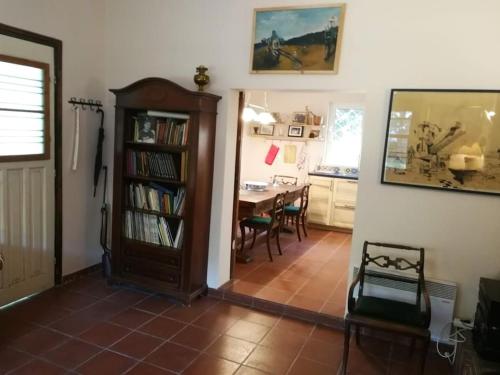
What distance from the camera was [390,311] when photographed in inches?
101

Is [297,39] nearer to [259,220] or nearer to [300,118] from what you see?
[259,220]

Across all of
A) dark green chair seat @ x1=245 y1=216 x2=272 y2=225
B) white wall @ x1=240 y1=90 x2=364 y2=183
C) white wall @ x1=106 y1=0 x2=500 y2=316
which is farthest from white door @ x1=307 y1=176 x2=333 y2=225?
white wall @ x1=106 y1=0 x2=500 y2=316

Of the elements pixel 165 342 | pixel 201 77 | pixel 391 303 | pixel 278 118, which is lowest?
pixel 165 342

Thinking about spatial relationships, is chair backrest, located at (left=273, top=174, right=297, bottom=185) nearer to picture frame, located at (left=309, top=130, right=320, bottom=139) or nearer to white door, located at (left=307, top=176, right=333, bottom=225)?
white door, located at (left=307, top=176, right=333, bottom=225)

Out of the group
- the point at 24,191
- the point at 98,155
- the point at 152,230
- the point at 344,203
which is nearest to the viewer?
the point at 24,191

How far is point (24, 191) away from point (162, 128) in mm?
1199

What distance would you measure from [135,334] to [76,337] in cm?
40

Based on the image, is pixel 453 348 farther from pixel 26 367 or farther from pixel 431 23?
pixel 26 367

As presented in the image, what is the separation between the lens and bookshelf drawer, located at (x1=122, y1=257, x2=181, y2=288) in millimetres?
3429

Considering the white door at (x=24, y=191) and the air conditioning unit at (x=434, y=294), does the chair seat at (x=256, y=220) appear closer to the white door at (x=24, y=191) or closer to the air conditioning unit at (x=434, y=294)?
the air conditioning unit at (x=434, y=294)

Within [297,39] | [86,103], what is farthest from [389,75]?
[86,103]

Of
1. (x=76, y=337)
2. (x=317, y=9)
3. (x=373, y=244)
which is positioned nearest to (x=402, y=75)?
(x=317, y=9)

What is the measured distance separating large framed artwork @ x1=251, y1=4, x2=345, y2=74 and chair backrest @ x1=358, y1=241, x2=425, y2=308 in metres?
1.39

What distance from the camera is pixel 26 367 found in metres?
2.42
